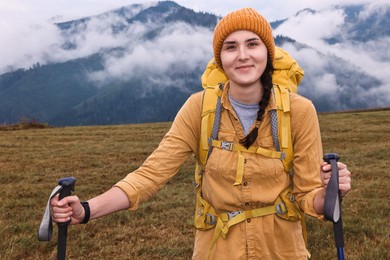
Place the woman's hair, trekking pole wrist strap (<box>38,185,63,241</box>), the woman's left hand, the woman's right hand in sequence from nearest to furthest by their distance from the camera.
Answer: trekking pole wrist strap (<box>38,185,63,241</box>) → the woman's right hand → the woman's left hand → the woman's hair

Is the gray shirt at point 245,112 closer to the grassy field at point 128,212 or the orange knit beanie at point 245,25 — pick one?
the orange knit beanie at point 245,25

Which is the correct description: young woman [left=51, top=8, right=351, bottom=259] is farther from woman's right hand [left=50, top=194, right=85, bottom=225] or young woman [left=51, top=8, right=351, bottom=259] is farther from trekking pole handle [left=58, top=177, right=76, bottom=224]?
trekking pole handle [left=58, top=177, right=76, bottom=224]

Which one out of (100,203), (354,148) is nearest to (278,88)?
(100,203)

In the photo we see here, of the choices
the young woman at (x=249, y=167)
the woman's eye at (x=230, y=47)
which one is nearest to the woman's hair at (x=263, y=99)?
the young woman at (x=249, y=167)

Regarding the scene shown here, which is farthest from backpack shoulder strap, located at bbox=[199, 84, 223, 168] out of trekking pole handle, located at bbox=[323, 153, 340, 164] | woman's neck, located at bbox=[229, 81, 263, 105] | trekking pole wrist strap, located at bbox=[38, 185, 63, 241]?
trekking pole wrist strap, located at bbox=[38, 185, 63, 241]

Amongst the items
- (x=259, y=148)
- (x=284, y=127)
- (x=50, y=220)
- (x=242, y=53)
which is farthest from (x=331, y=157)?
(x=50, y=220)

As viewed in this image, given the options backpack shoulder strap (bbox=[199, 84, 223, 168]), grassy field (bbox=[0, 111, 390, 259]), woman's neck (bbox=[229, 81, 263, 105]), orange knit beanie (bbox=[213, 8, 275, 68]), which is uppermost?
orange knit beanie (bbox=[213, 8, 275, 68])

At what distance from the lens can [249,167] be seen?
3383 mm

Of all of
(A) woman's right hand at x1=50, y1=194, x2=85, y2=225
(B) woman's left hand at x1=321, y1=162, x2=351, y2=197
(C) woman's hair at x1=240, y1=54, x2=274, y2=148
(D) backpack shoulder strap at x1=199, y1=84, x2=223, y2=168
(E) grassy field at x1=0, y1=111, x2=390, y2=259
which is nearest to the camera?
(A) woman's right hand at x1=50, y1=194, x2=85, y2=225

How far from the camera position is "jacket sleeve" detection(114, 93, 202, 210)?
3.61m

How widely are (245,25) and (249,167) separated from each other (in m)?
1.15

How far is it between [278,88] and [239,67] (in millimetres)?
393

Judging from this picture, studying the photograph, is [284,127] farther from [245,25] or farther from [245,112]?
[245,25]

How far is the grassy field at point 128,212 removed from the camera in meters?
7.87
